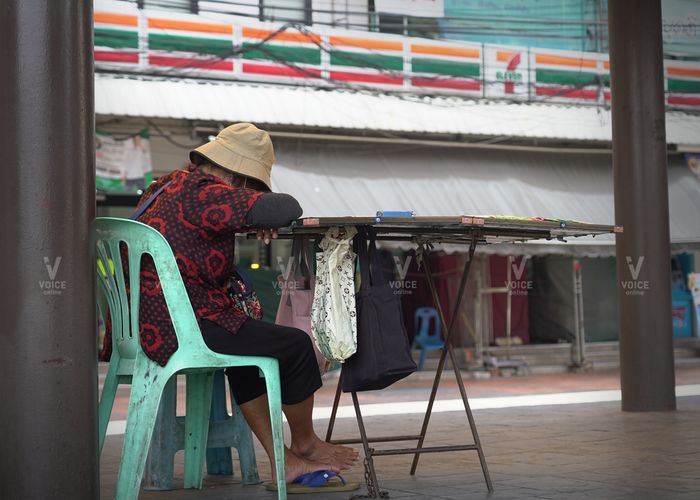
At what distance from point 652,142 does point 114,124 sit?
7.06 m

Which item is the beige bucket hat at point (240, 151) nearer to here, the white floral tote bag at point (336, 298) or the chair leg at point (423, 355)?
the white floral tote bag at point (336, 298)

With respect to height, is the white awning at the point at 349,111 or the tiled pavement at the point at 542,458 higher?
the white awning at the point at 349,111

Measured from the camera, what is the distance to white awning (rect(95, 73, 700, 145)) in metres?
12.9

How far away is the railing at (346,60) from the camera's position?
521 inches

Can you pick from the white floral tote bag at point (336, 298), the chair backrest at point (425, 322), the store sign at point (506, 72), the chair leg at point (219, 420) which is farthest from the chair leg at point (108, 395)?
the store sign at point (506, 72)

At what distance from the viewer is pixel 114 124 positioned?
1340 centimetres

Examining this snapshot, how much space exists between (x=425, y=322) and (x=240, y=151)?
10597 millimetres

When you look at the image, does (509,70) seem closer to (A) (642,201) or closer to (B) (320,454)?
(A) (642,201)

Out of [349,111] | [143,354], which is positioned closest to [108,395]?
[143,354]

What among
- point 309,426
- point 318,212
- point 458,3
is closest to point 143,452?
point 309,426

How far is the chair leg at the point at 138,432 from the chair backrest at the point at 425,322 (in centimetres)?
1083

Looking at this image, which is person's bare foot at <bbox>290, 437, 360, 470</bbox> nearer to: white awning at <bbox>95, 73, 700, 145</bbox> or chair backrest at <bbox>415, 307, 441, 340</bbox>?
white awning at <bbox>95, 73, 700, 145</bbox>

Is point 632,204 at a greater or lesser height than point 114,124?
lesser

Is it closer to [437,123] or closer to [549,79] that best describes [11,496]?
[437,123]
